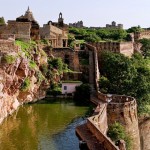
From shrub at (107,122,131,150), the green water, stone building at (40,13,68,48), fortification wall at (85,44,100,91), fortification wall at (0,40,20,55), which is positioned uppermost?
stone building at (40,13,68,48)

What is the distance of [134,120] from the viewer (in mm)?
33531

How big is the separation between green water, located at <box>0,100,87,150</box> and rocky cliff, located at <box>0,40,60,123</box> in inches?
46.0

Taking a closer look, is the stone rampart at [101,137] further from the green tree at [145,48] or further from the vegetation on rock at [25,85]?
the green tree at [145,48]

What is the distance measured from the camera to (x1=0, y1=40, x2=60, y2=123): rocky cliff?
41.1 meters

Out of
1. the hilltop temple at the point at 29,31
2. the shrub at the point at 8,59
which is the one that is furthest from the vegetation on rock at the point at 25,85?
the hilltop temple at the point at 29,31

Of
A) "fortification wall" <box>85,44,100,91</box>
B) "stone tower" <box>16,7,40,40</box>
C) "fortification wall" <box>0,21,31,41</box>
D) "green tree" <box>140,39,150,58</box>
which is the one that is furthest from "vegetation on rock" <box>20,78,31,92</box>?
"green tree" <box>140,39,150,58</box>

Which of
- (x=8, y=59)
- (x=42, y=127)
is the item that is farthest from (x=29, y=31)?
(x=42, y=127)

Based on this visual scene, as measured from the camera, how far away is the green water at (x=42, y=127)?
32062 millimetres

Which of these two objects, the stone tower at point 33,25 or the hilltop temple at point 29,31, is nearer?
the hilltop temple at point 29,31

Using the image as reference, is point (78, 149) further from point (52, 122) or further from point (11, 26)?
point (11, 26)

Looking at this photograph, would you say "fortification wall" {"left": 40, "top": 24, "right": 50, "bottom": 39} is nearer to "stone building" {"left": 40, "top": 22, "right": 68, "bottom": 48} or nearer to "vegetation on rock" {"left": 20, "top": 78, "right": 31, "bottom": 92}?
"stone building" {"left": 40, "top": 22, "right": 68, "bottom": 48}

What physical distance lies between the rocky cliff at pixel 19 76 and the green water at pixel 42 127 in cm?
117

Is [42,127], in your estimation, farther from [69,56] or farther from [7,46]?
[69,56]

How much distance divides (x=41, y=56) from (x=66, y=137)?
21.8m
